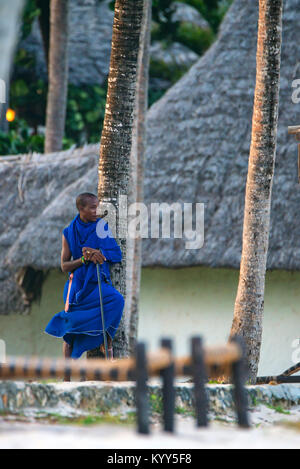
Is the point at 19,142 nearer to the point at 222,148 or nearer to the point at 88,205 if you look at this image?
the point at 222,148

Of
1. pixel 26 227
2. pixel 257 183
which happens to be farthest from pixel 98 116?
pixel 257 183

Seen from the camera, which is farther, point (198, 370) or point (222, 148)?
point (222, 148)

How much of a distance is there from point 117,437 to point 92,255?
2.72m

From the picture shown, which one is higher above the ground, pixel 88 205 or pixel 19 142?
pixel 19 142

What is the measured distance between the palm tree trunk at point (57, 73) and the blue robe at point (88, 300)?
27.4 feet

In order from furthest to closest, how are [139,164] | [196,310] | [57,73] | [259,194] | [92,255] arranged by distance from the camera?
[57,73], [196,310], [139,164], [259,194], [92,255]

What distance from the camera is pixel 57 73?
16.0 metres

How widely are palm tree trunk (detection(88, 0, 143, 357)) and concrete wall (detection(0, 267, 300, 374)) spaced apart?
376 cm

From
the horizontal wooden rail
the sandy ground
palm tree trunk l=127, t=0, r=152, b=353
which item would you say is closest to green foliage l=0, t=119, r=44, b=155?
palm tree trunk l=127, t=0, r=152, b=353

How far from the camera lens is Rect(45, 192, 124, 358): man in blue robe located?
738 cm

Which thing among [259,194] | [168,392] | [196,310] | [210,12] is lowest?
[196,310]

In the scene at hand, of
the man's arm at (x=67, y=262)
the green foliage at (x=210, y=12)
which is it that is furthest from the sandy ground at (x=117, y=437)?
the green foliage at (x=210, y=12)

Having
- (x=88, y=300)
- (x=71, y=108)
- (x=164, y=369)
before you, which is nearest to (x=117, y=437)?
(x=164, y=369)
